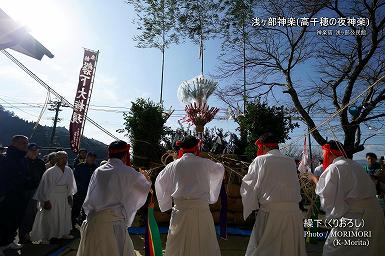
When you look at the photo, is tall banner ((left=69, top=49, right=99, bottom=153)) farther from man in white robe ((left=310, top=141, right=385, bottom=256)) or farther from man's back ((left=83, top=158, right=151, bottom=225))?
man in white robe ((left=310, top=141, right=385, bottom=256))

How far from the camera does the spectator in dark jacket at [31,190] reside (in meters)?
6.75

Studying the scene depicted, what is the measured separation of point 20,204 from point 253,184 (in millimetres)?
4089

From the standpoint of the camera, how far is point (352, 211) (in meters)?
4.38

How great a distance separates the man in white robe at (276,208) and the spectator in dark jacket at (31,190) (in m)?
4.47

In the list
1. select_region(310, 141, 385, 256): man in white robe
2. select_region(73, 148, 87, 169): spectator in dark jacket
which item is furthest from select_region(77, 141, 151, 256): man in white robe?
select_region(73, 148, 87, 169): spectator in dark jacket

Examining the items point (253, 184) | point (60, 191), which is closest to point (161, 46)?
point (60, 191)

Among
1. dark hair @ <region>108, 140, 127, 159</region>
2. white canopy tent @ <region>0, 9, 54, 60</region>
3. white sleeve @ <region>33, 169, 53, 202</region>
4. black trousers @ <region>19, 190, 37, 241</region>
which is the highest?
white canopy tent @ <region>0, 9, 54, 60</region>

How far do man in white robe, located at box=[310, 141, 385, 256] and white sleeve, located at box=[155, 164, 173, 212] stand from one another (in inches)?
84.6

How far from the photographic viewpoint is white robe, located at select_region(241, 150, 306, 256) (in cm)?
440

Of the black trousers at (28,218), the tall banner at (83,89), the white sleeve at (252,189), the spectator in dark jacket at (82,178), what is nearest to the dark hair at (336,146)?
the white sleeve at (252,189)

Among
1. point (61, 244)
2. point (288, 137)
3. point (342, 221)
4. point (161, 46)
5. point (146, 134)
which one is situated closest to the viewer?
point (342, 221)

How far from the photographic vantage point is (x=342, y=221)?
4.36 meters

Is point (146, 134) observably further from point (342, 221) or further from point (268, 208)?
point (342, 221)

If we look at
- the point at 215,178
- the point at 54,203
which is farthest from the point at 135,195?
the point at 54,203
